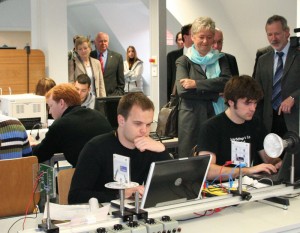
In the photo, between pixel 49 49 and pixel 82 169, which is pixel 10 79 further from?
pixel 82 169

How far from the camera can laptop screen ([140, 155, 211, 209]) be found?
218 centimetres

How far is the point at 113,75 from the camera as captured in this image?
6875mm

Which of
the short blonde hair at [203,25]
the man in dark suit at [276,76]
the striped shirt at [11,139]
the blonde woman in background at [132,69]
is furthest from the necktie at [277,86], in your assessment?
the blonde woman in background at [132,69]

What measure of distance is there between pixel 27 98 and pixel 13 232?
8.81 ft

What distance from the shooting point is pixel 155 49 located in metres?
6.54

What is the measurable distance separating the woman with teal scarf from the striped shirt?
1.42 metres

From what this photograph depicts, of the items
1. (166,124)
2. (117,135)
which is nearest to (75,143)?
(117,135)

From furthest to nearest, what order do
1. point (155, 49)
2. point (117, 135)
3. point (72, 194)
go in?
point (155, 49)
point (117, 135)
point (72, 194)

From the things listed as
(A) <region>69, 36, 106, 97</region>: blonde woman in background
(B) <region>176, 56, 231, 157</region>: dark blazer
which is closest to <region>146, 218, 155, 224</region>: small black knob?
(B) <region>176, 56, 231, 157</region>: dark blazer

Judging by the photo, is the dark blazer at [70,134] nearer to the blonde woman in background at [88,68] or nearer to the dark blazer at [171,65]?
the blonde woman in background at [88,68]

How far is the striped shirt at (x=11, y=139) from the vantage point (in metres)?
3.28

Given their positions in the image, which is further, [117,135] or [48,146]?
[48,146]

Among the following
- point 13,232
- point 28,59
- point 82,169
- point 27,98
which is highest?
point 28,59

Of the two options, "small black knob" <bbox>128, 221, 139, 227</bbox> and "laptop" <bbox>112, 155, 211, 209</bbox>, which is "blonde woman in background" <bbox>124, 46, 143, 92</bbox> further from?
"small black knob" <bbox>128, 221, 139, 227</bbox>
